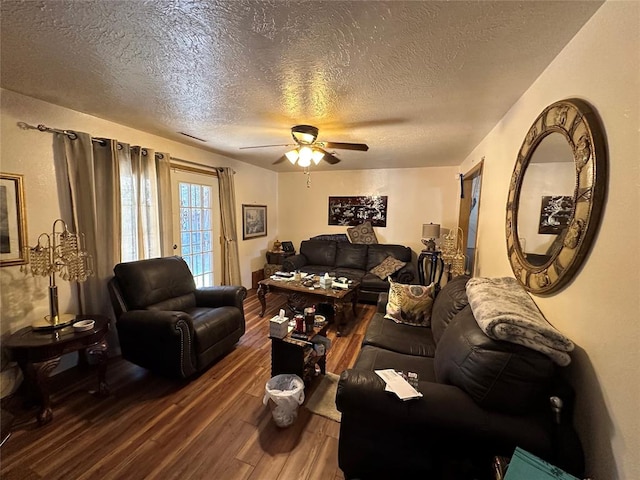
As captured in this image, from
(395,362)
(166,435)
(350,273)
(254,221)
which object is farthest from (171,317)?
(254,221)

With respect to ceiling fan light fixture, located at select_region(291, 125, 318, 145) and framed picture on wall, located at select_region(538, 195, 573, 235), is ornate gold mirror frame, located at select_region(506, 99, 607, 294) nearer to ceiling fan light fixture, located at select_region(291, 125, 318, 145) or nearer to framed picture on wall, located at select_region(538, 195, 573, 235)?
framed picture on wall, located at select_region(538, 195, 573, 235)

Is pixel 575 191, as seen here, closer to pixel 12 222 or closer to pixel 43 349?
pixel 43 349

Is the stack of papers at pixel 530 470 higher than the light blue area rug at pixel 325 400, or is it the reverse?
the stack of papers at pixel 530 470

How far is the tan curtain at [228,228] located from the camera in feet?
13.2

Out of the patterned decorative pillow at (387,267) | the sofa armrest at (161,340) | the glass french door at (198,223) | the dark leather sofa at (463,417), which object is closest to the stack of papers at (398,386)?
the dark leather sofa at (463,417)

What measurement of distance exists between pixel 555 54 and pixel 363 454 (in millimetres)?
2304

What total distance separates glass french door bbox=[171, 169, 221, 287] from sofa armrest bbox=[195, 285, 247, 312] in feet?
2.96

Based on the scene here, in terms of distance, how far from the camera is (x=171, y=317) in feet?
6.93

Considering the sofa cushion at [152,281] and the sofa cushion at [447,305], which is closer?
the sofa cushion at [447,305]

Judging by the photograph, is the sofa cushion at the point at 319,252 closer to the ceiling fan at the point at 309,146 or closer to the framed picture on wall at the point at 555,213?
the ceiling fan at the point at 309,146

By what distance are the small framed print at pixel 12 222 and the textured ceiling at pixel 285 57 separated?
704 millimetres

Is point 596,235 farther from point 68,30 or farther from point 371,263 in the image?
point 371,263

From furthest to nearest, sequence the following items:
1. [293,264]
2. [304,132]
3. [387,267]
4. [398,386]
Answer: [293,264] → [387,267] → [304,132] → [398,386]

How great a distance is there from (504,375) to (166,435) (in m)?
2.02
